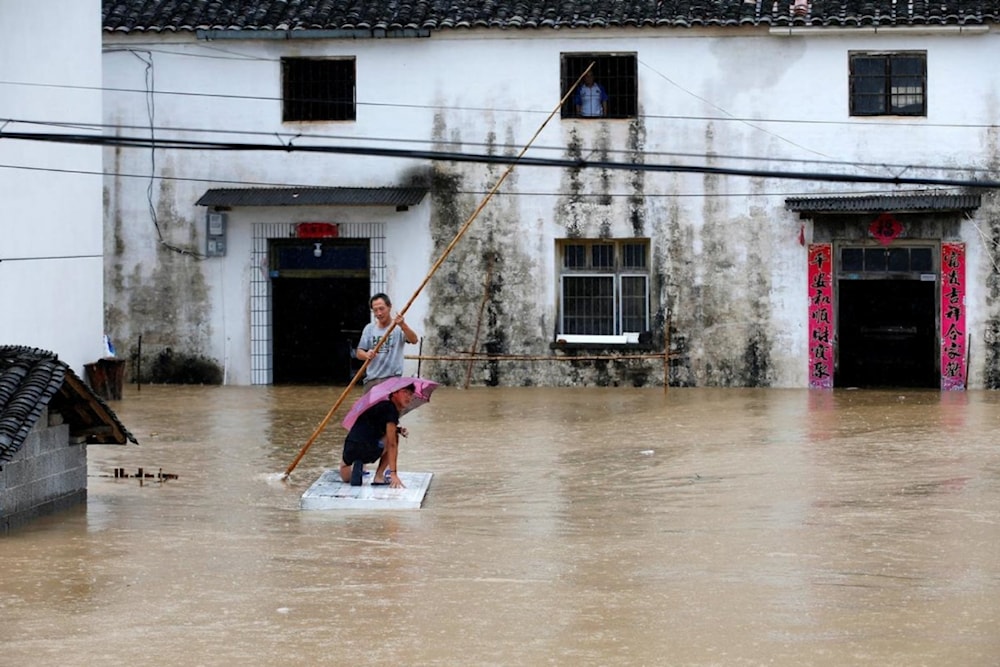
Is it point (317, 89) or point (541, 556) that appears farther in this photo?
point (317, 89)

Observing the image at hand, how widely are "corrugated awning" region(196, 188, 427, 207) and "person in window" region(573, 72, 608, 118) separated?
2.64 m

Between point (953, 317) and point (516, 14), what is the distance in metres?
7.79

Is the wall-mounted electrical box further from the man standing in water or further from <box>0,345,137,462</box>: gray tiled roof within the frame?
<box>0,345,137,462</box>: gray tiled roof

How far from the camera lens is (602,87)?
82.2 feet

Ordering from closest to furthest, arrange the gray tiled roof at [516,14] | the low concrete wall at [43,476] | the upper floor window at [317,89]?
the low concrete wall at [43,476] → the gray tiled roof at [516,14] → the upper floor window at [317,89]

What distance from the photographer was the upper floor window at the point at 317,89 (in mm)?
25328

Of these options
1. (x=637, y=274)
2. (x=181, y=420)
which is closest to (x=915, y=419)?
(x=637, y=274)

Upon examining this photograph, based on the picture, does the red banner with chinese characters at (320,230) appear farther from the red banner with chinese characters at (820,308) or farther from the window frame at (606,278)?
the red banner with chinese characters at (820,308)

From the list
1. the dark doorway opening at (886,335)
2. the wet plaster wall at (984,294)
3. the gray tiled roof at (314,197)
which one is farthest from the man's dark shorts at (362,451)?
the wet plaster wall at (984,294)

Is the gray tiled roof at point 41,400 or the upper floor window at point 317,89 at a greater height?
the upper floor window at point 317,89

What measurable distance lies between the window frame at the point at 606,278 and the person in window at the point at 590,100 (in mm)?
1898

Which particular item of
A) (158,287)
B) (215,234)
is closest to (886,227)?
(215,234)

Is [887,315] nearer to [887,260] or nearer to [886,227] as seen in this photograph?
[887,260]

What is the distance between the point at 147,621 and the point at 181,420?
442 inches
